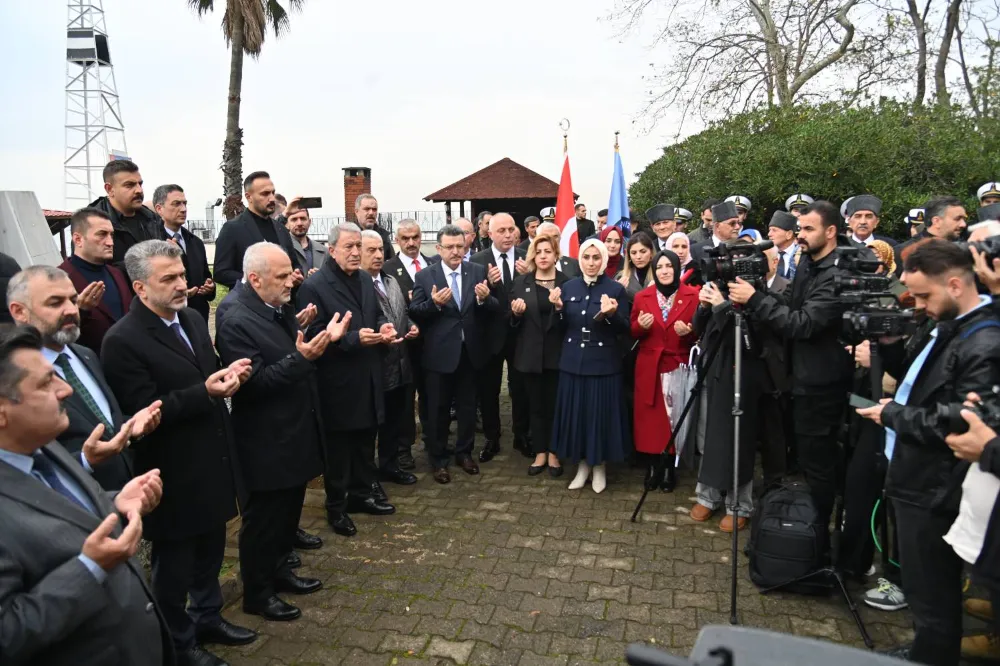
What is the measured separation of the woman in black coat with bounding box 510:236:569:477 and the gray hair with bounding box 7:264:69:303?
3776 mm

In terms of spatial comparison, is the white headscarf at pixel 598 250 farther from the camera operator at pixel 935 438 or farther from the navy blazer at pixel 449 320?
the camera operator at pixel 935 438

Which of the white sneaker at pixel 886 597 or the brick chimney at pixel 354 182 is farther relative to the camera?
the brick chimney at pixel 354 182

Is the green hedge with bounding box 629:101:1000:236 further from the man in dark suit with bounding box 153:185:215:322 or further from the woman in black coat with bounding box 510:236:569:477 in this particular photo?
the man in dark suit with bounding box 153:185:215:322

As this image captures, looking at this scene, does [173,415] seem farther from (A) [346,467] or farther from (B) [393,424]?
(B) [393,424]

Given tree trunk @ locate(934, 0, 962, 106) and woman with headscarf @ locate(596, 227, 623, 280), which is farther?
tree trunk @ locate(934, 0, 962, 106)

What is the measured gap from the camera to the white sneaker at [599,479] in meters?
5.80

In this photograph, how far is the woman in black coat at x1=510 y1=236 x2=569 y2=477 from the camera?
6.12 meters

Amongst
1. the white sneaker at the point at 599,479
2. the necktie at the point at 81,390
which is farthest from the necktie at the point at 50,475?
the white sneaker at the point at 599,479

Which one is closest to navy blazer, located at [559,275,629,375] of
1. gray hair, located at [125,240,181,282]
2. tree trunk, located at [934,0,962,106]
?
gray hair, located at [125,240,181,282]

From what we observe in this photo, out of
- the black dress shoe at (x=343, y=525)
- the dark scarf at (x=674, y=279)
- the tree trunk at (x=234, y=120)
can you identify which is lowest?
the black dress shoe at (x=343, y=525)

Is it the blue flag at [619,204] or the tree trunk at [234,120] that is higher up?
the tree trunk at [234,120]

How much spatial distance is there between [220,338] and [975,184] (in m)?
10.2

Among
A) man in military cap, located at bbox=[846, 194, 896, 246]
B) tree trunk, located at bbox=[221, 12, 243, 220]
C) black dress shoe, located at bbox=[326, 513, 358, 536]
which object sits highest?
tree trunk, located at bbox=[221, 12, 243, 220]

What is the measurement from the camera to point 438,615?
3.87 meters
